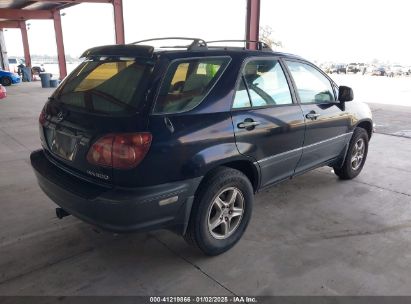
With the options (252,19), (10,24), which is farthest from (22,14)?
(252,19)

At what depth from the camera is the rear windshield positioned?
2465 millimetres

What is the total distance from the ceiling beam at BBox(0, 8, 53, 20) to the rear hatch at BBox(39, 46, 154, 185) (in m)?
24.6

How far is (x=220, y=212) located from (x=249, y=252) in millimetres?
444

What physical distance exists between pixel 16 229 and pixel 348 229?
318 cm

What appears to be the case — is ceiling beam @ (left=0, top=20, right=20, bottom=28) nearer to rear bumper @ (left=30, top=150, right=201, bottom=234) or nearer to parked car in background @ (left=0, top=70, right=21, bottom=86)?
parked car in background @ (left=0, top=70, right=21, bottom=86)

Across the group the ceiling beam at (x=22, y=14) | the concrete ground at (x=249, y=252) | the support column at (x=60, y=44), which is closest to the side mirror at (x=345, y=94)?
the concrete ground at (x=249, y=252)

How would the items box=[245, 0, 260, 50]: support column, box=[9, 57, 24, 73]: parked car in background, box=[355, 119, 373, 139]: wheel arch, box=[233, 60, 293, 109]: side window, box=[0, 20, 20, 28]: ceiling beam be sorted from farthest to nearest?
1. box=[9, 57, 24, 73]: parked car in background
2. box=[0, 20, 20, 28]: ceiling beam
3. box=[245, 0, 260, 50]: support column
4. box=[355, 119, 373, 139]: wheel arch
5. box=[233, 60, 293, 109]: side window

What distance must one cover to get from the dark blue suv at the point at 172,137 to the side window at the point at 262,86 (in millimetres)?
11

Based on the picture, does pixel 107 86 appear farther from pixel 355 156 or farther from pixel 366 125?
pixel 366 125

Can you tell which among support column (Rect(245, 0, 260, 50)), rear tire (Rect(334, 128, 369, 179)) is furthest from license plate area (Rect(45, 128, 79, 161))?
support column (Rect(245, 0, 260, 50))

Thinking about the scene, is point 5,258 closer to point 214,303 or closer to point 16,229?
point 16,229

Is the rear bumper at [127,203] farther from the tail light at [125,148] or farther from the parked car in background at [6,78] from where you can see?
the parked car in background at [6,78]

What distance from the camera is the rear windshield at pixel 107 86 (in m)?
2.46

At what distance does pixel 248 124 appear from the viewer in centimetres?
289
